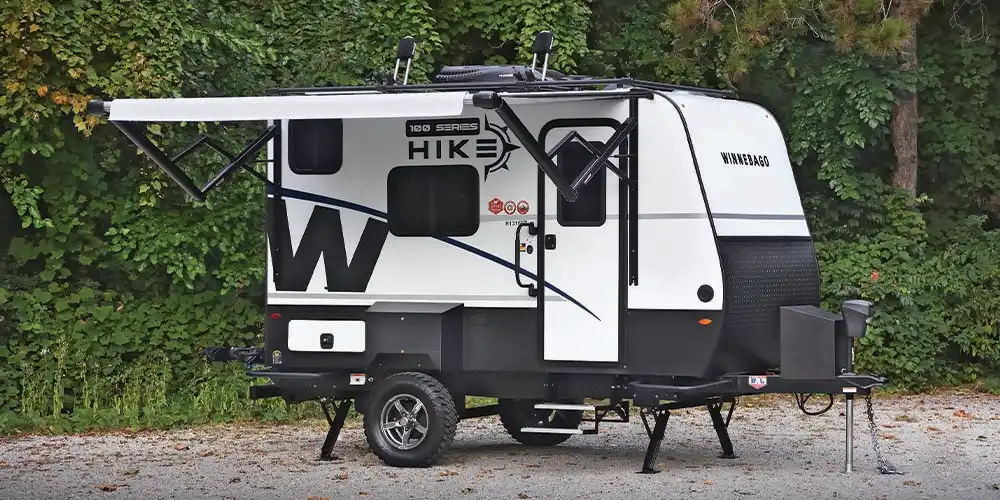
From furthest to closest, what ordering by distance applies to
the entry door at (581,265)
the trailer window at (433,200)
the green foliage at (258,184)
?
1. the green foliage at (258,184)
2. the trailer window at (433,200)
3. the entry door at (581,265)

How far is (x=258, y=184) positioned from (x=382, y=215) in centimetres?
461

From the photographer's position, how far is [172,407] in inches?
587

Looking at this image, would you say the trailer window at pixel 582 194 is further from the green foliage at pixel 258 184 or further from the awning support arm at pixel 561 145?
the green foliage at pixel 258 184

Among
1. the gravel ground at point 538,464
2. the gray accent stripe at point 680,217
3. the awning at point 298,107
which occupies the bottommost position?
the gravel ground at point 538,464

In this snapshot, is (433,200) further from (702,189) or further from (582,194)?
(702,189)

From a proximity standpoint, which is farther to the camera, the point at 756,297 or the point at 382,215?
the point at 382,215

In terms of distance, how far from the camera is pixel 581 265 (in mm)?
→ 10938

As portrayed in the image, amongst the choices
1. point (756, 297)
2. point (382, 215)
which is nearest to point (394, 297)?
point (382, 215)

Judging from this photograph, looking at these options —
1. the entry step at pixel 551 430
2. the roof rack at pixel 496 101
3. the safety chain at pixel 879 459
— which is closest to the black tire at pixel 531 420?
the entry step at pixel 551 430

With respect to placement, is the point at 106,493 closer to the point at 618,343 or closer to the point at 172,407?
the point at 618,343

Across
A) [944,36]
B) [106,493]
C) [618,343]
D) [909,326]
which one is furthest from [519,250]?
[944,36]

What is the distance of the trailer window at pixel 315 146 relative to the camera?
38.9ft

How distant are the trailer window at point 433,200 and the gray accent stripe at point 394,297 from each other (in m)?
0.45

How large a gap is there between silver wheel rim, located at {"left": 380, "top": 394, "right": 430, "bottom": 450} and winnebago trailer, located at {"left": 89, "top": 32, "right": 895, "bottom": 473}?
2 centimetres
